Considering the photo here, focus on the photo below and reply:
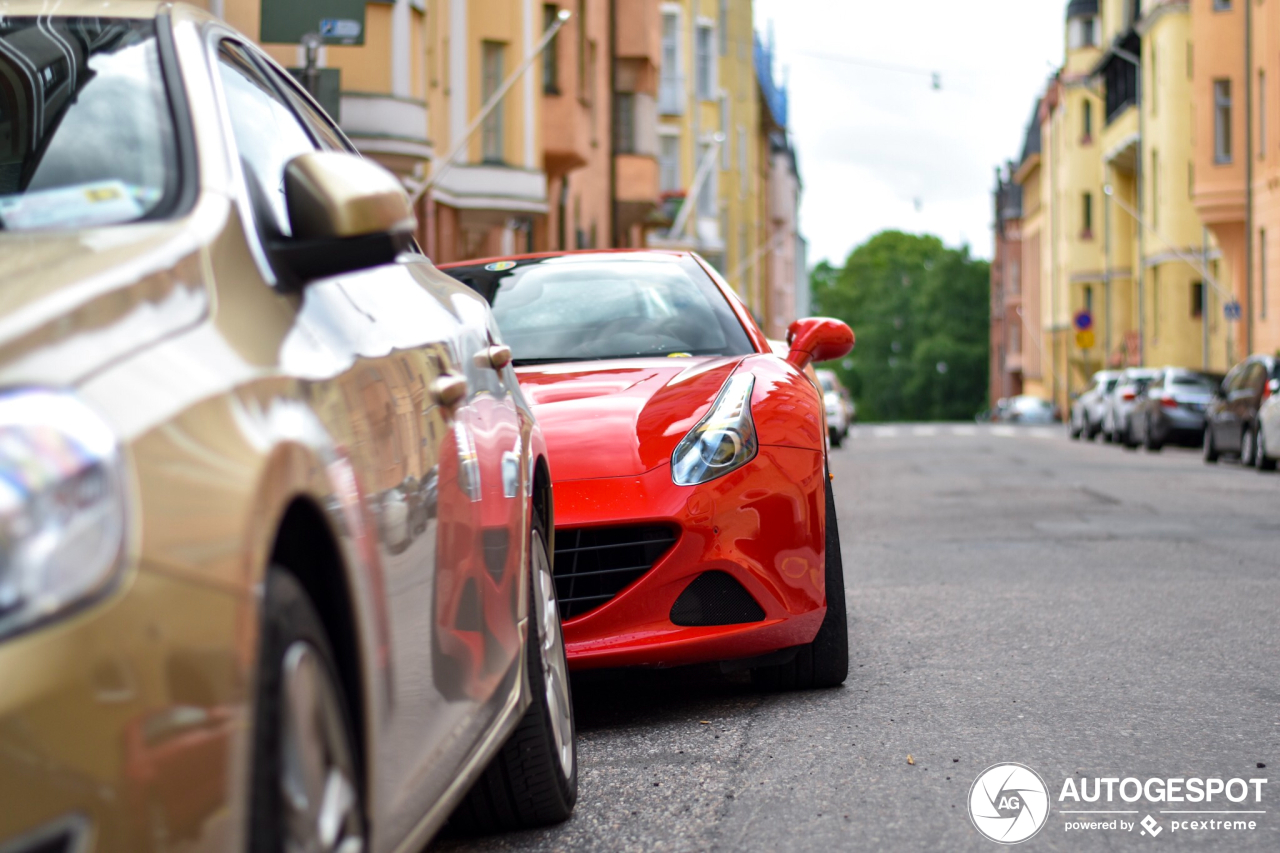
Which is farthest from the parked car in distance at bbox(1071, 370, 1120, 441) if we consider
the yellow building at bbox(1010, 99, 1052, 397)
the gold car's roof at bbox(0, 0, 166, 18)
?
the yellow building at bbox(1010, 99, 1052, 397)

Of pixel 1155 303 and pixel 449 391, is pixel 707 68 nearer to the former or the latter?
pixel 1155 303

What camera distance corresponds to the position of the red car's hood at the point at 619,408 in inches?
218

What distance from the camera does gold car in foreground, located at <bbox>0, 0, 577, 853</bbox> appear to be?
1.72 metres

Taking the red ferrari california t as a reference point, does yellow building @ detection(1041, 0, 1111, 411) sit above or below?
above

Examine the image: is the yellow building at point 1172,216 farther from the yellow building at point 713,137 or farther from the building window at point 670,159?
the building window at point 670,159

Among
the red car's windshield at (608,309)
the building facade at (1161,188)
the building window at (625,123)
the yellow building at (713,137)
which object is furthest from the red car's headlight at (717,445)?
the yellow building at (713,137)

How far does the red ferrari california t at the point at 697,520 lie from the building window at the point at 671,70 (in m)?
51.2

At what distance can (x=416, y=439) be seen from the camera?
3.01 meters

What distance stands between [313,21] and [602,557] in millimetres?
11122

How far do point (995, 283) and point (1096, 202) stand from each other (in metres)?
42.2

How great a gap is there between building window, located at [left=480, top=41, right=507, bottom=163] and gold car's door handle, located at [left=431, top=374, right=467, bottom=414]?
2619 cm

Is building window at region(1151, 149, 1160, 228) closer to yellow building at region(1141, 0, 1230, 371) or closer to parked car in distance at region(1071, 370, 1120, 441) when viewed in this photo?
yellow building at region(1141, 0, 1230, 371)

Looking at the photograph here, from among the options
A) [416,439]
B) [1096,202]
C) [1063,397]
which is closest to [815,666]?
[416,439]

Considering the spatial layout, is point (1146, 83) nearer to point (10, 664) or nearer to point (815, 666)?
point (815, 666)
